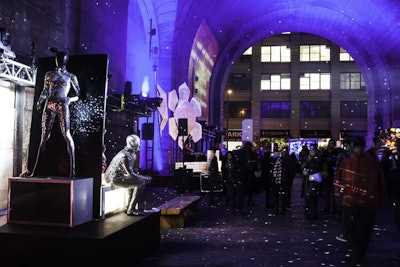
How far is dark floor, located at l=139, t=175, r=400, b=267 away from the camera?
6305 millimetres

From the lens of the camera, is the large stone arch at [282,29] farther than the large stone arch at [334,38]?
No

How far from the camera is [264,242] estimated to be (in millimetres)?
7684

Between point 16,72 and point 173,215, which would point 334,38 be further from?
point 173,215

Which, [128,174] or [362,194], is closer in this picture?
[362,194]

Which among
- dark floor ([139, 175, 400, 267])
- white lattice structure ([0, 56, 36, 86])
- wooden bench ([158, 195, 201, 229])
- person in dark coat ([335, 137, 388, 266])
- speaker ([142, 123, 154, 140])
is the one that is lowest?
dark floor ([139, 175, 400, 267])

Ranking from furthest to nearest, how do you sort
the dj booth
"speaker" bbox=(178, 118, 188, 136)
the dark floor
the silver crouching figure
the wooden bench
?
"speaker" bbox=(178, 118, 188, 136) → the dj booth → the wooden bench → the silver crouching figure → the dark floor

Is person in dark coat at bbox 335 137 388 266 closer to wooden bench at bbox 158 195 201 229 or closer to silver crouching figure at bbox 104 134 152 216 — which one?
silver crouching figure at bbox 104 134 152 216

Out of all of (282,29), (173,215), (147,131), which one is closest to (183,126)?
(147,131)

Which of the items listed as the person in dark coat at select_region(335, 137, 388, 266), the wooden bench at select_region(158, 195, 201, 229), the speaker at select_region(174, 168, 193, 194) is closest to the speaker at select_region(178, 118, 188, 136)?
the speaker at select_region(174, 168, 193, 194)

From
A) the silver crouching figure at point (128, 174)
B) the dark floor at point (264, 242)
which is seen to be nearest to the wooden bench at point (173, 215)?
the dark floor at point (264, 242)

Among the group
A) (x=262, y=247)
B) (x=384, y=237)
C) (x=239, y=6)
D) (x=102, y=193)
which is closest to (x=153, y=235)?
(x=102, y=193)

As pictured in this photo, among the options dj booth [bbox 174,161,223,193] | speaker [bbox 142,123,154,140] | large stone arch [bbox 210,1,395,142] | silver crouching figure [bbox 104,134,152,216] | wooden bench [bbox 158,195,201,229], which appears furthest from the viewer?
large stone arch [bbox 210,1,395,142]

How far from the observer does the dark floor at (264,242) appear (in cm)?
630

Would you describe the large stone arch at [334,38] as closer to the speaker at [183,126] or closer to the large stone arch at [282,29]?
the large stone arch at [282,29]
